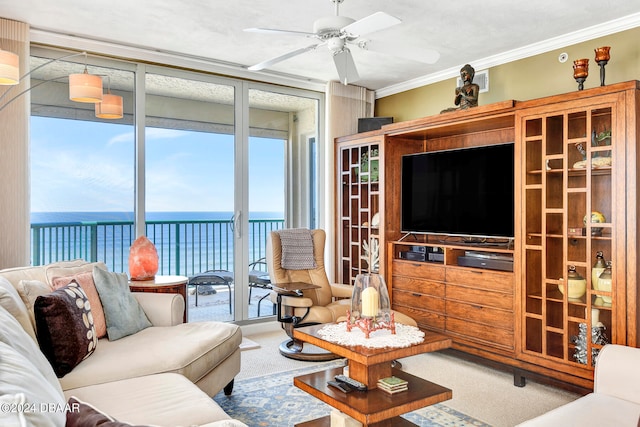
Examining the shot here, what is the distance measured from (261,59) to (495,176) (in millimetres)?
2375

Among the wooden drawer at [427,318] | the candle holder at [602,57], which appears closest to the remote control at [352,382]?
the wooden drawer at [427,318]

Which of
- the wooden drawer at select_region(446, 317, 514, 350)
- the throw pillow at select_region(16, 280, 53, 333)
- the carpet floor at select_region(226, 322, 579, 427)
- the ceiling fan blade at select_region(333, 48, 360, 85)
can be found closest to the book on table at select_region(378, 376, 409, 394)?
the carpet floor at select_region(226, 322, 579, 427)

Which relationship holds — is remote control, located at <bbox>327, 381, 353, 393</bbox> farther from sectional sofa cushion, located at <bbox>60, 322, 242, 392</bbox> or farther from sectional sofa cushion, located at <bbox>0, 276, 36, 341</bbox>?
sectional sofa cushion, located at <bbox>0, 276, 36, 341</bbox>

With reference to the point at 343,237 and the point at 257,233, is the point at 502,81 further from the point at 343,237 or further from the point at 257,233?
the point at 257,233

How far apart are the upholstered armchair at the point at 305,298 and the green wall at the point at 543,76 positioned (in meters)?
1.85

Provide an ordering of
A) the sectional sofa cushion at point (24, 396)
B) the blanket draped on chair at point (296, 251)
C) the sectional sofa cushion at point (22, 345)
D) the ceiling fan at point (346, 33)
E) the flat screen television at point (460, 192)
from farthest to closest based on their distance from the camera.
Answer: the blanket draped on chair at point (296, 251) < the flat screen television at point (460, 192) < the ceiling fan at point (346, 33) < the sectional sofa cushion at point (22, 345) < the sectional sofa cushion at point (24, 396)

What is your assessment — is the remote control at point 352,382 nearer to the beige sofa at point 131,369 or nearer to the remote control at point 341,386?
the remote control at point 341,386

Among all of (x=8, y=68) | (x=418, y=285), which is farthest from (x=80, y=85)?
(x=418, y=285)

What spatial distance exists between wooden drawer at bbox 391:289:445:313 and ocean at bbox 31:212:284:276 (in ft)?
4.75

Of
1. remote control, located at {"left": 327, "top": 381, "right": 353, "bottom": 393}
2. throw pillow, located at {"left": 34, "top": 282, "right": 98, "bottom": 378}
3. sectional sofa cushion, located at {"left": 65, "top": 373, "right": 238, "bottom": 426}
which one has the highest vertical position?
throw pillow, located at {"left": 34, "top": 282, "right": 98, "bottom": 378}

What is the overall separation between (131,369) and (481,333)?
2.62 m

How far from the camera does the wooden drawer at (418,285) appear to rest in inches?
163

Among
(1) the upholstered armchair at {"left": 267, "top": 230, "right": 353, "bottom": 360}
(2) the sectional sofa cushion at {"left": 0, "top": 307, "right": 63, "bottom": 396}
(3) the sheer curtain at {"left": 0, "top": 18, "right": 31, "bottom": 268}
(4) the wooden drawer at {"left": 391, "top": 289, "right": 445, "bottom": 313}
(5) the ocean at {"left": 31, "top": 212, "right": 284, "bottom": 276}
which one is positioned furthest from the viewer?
(4) the wooden drawer at {"left": 391, "top": 289, "right": 445, "bottom": 313}

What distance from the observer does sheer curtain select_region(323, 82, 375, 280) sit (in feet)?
17.6
